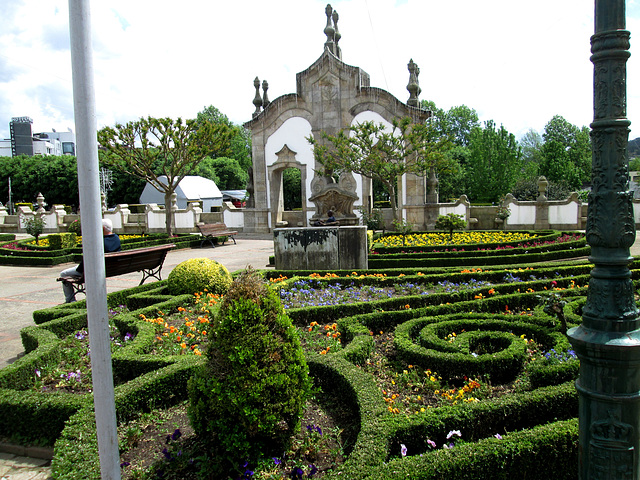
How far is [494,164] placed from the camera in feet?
125

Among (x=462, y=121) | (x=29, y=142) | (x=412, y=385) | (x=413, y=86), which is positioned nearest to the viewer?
(x=412, y=385)

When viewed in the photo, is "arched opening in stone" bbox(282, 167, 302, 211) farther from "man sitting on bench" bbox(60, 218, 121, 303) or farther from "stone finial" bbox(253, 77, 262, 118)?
"man sitting on bench" bbox(60, 218, 121, 303)

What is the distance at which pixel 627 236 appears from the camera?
2205 mm

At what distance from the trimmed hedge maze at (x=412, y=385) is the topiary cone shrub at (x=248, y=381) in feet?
1.67

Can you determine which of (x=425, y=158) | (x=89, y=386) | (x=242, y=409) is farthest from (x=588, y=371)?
(x=425, y=158)

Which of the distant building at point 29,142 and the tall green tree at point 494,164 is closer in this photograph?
the tall green tree at point 494,164

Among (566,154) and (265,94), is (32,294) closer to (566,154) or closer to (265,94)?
(265,94)

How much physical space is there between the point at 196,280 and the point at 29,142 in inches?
3832

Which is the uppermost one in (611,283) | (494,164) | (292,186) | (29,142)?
(29,142)

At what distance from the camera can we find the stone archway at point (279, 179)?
22750 millimetres

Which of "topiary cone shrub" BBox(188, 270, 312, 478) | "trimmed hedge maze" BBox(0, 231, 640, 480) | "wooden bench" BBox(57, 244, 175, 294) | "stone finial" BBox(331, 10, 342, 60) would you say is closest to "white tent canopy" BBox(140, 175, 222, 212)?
"stone finial" BBox(331, 10, 342, 60)

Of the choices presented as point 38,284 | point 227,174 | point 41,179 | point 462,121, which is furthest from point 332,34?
point 462,121

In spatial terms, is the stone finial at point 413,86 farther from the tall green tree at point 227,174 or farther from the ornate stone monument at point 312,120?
the tall green tree at point 227,174

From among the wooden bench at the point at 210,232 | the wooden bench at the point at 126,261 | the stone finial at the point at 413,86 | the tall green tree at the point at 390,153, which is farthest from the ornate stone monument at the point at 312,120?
the wooden bench at the point at 126,261
